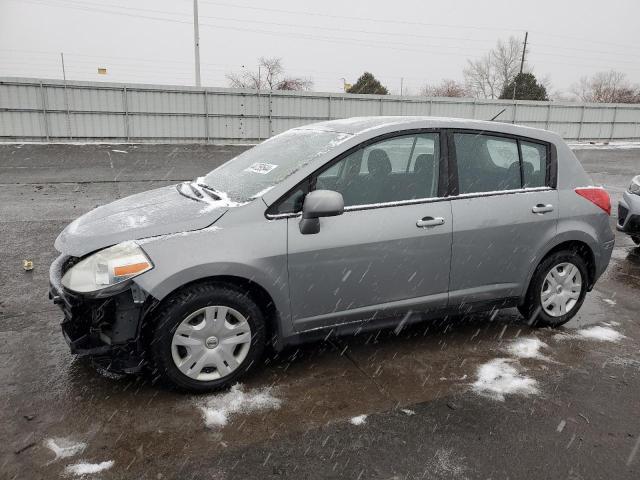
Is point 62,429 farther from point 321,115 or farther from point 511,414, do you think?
point 321,115

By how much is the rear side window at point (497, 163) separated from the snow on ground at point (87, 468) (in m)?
2.83

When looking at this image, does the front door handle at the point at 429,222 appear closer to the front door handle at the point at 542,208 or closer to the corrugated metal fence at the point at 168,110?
the front door handle at the point at 542,208

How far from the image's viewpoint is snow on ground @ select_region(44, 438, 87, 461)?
2688 millimetres

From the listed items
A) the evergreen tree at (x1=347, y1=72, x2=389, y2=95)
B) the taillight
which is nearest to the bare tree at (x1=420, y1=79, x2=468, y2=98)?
the evergreen tree at (x1=347, y1=72, x2=389, y2=95)

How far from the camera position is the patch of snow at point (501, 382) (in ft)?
11.1

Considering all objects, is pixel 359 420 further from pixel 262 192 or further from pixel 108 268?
pixel 108 268

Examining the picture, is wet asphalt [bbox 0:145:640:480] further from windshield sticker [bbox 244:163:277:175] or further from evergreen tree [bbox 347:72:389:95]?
evergreen tree [bbox 347:72:389:95]

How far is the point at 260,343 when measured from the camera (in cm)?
332

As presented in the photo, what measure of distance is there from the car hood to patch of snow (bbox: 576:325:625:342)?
3053mm

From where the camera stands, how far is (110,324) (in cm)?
304

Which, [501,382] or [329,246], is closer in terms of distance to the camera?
[329,246]

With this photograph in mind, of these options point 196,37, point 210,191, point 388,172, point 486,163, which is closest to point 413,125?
point 388,172

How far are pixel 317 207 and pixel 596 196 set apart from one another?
8.54 ft

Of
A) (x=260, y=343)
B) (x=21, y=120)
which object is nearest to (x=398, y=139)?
(x=260, y=343)
